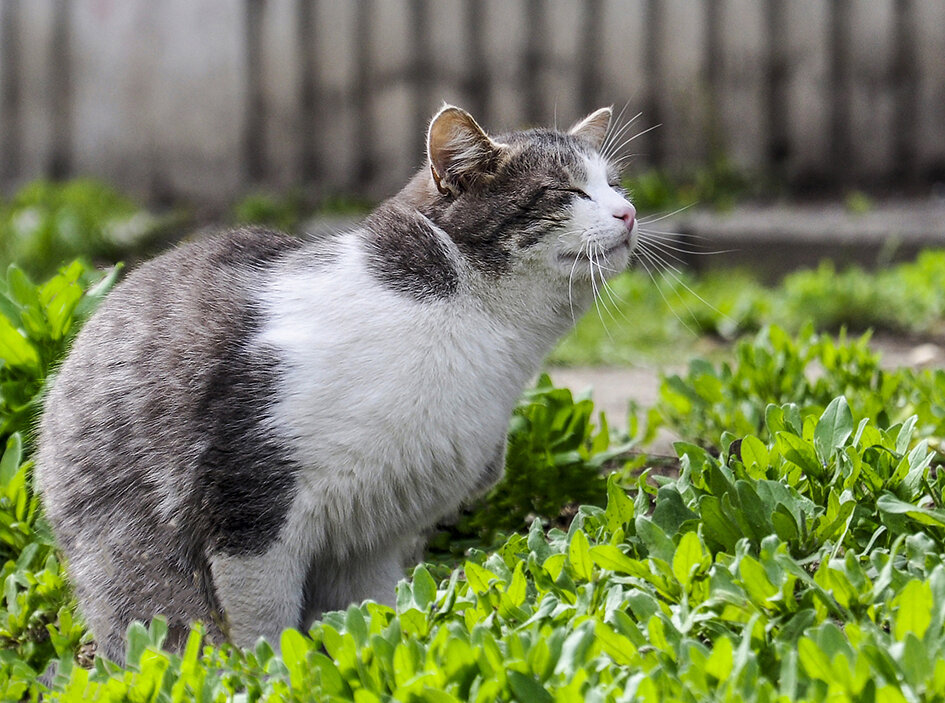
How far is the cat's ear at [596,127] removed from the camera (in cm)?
289

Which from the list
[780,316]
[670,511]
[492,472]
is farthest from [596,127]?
[780,316]

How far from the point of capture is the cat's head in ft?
8.11

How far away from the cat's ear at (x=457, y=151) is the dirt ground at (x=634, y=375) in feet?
5.51

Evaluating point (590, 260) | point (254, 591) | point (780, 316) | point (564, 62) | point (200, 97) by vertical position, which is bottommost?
point (780, 316)

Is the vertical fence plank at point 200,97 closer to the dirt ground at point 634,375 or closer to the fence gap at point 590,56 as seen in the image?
the fence gap at point 590,56

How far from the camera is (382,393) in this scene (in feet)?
7.39

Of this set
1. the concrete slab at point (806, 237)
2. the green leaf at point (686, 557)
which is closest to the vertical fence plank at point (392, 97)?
the concrete slab at point (806, 237)

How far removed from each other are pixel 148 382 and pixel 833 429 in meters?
1.33

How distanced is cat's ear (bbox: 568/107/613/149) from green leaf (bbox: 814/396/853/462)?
0.92m

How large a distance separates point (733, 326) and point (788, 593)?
11.6 feet

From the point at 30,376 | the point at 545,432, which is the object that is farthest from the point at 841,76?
the point at 30,376

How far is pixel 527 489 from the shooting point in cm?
297

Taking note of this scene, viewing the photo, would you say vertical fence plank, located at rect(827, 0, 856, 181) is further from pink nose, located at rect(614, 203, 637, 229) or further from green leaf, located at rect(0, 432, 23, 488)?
green leaf, located at rect(0, 432, 23, 488)

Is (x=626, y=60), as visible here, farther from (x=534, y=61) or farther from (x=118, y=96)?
(x=118, y=96)
